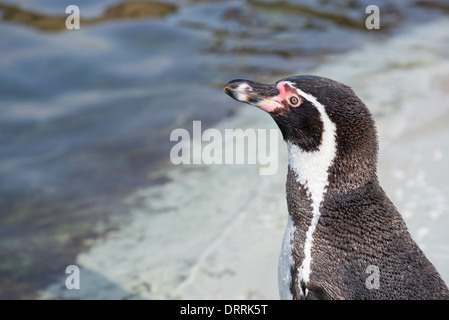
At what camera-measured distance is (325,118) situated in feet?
9.82

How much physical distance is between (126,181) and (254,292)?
229 centimetres

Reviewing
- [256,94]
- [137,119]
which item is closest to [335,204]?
[256,94]

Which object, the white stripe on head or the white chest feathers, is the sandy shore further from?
the white stripe on head

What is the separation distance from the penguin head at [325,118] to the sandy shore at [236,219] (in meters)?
1.13

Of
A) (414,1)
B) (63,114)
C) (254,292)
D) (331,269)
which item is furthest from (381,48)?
(331,269)

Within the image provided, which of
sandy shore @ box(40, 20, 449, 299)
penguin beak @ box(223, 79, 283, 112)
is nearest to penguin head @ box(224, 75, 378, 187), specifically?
penguin beak @ box(223, 79, 283, 112)

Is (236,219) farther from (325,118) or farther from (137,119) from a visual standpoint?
(137,119)

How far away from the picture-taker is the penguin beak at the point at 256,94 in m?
3.13

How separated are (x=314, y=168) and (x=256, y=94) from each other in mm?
424

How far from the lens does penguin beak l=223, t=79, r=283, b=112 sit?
123 inches

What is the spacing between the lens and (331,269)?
117 inches

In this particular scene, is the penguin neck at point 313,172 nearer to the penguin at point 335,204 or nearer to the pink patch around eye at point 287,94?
the penguin at point 335,204

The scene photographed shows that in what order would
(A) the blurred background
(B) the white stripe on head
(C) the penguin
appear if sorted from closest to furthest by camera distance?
(C) the penguin
(B) the white stripe on head
(A) the blurred background
